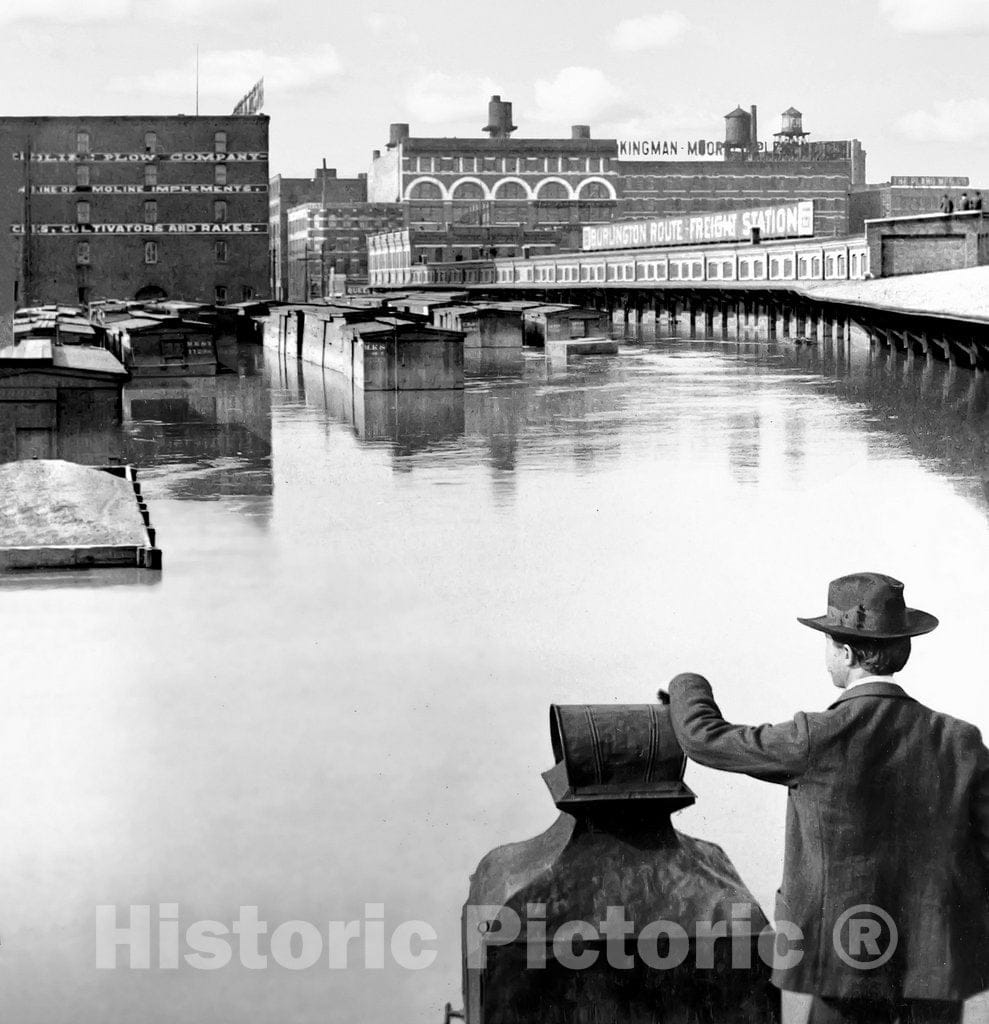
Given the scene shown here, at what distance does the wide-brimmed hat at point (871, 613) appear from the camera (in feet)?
11.9

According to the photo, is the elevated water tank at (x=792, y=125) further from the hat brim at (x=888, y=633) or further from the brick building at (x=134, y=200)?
the hat brim at (x=888, y=633)

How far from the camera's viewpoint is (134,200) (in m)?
74.4

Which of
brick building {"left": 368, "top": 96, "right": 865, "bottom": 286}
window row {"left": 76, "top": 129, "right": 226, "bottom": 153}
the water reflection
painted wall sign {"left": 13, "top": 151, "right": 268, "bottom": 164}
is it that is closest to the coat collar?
the water reflection

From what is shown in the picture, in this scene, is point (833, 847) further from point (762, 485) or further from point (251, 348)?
point (251, 348)

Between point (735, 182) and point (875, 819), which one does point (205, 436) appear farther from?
point (735, 182)

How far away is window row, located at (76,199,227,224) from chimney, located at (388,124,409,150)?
185 feet

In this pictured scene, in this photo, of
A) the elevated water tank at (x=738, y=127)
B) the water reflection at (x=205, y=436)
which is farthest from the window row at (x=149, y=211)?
the elevated water tank at (x=738, y=127)

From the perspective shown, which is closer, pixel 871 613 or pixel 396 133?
pixel 871 613

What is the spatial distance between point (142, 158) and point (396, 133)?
58.8 m

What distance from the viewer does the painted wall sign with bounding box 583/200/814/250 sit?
68.4 meters

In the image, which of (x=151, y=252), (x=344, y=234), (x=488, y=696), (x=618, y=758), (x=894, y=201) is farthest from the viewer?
(x=894, y=201)

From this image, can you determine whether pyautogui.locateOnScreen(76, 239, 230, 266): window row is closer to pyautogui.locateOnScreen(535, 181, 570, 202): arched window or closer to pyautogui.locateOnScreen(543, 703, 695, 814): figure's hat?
pyautogui.locateOnScreen(535, 181, 570, 202): arched window

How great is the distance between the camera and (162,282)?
75.0 metres

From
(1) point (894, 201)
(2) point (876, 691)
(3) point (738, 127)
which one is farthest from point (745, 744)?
(3) point (738, 127)
